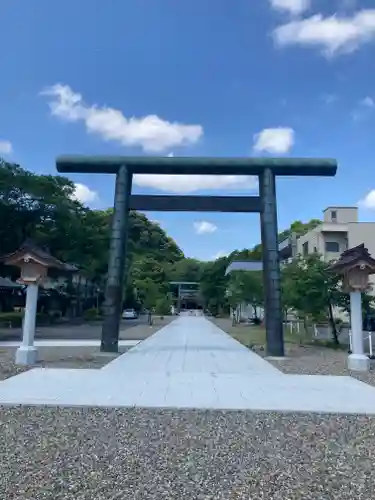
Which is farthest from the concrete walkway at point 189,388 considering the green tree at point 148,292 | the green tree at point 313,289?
the green tree at point 148,292

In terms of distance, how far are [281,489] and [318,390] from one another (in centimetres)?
429

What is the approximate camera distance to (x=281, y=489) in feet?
11.3

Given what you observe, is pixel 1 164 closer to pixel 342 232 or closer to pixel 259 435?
pixel 342 232

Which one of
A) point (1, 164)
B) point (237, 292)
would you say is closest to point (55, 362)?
point (1, 164)

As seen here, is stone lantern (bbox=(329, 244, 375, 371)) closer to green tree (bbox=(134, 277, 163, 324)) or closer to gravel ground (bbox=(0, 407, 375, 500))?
gravel ground (bbox=(0, 407, 375, 500))

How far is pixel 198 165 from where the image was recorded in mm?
12562

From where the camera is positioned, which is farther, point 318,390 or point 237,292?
point 237,292

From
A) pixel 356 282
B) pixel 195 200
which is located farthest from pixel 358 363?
pixel 195 200

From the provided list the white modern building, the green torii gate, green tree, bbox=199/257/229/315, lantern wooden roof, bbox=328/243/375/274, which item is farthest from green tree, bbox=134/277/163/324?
lantern wooden roof, bbox=328/243/375/274

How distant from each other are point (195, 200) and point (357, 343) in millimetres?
5571

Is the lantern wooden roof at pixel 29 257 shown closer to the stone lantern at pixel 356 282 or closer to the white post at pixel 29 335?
the white post at pixel 29 335

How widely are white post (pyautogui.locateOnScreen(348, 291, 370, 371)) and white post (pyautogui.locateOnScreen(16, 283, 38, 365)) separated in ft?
23.4

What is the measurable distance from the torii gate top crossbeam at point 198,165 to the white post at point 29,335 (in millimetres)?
3696

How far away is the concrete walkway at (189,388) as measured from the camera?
634cm
